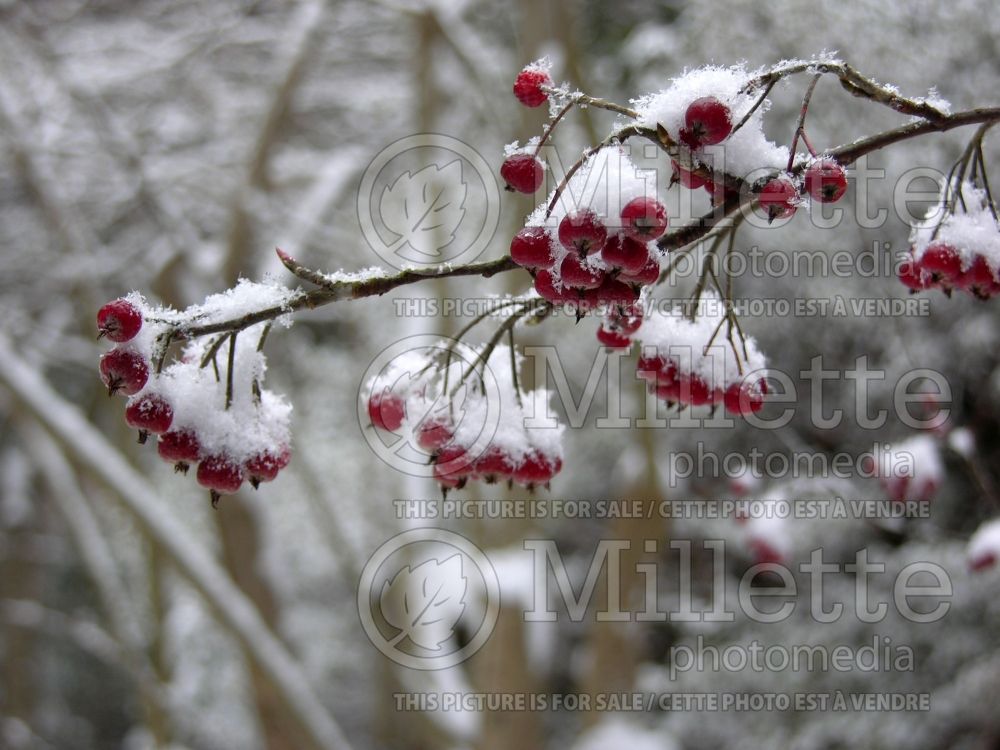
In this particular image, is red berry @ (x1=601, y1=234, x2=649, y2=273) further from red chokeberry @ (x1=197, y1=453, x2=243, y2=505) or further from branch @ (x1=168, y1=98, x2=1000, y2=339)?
red chokeberry @ (x1=197, y1=453, x2=243, y2=505)

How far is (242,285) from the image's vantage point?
2.53 ft

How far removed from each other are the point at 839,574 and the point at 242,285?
443cm

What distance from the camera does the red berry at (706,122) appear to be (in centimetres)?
69

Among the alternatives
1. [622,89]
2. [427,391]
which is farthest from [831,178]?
[622,89]

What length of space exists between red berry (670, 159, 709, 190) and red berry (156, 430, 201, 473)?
1.86ft

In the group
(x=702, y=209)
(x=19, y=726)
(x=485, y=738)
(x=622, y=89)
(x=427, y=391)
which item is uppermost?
(x=622, y=89)

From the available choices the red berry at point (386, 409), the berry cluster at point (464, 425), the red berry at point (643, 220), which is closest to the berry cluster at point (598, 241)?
the red berry at point (643, 220)

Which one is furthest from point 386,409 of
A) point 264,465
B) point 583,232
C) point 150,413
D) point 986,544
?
point 986,544

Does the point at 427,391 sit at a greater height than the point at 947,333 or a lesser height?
lesser

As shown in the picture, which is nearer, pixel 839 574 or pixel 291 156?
pixel 839 574

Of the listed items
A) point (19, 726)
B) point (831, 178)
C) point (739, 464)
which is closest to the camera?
point (831, 178)

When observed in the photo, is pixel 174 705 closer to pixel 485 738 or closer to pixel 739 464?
pixel 485 738

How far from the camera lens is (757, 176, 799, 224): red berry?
694mm

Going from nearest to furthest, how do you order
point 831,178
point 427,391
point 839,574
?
point 831,178 < point 427,391 < point 839,574
